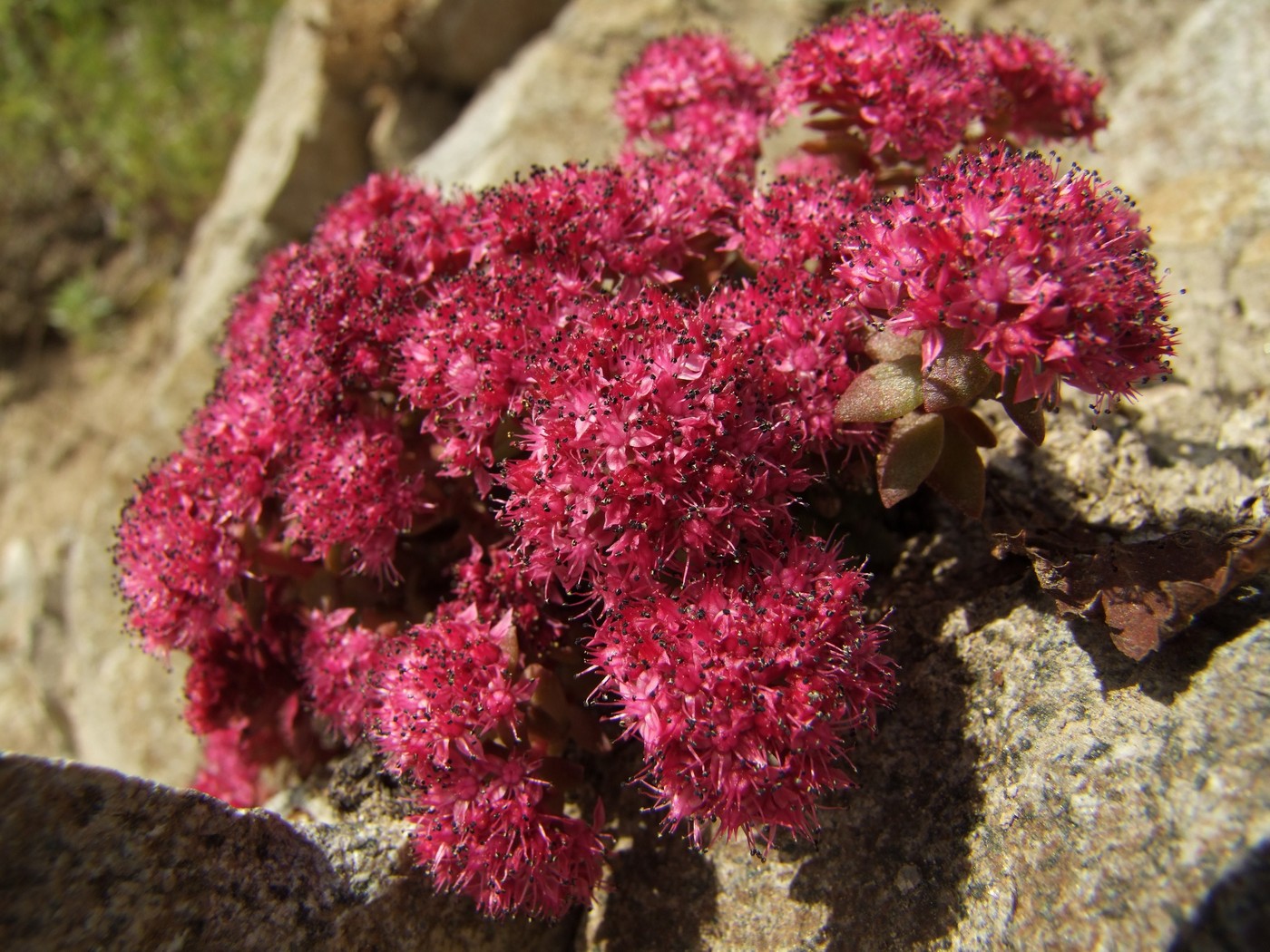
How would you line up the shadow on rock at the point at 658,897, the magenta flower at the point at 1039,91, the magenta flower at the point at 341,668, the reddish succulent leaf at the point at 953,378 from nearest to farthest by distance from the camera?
the reddish succulent leaf at the point at 953,378
the shadow on rock at the point at 658,897
the magenta flower at the point at 341,668
the magenta flower at the point at 1039,91

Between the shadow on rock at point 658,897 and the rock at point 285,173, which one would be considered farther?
the rock at point 285,173

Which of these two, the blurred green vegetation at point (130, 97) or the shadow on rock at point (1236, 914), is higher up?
the blurred green vegetation at point (130, 97)

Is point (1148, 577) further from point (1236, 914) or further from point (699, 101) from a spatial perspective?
point (699, 101)

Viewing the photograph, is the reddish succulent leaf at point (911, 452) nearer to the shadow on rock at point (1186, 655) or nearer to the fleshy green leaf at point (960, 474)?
the fleshy green leaf at point (960, 474)

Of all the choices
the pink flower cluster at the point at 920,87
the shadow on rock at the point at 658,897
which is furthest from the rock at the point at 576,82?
the shadow on rock at the point at 658,897

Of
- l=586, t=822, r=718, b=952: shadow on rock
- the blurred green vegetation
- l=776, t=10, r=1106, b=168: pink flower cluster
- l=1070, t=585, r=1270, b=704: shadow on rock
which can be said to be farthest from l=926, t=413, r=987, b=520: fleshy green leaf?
the blurred green vegetation

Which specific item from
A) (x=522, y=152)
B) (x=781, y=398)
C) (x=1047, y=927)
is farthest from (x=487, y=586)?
(x=522, y=152)
